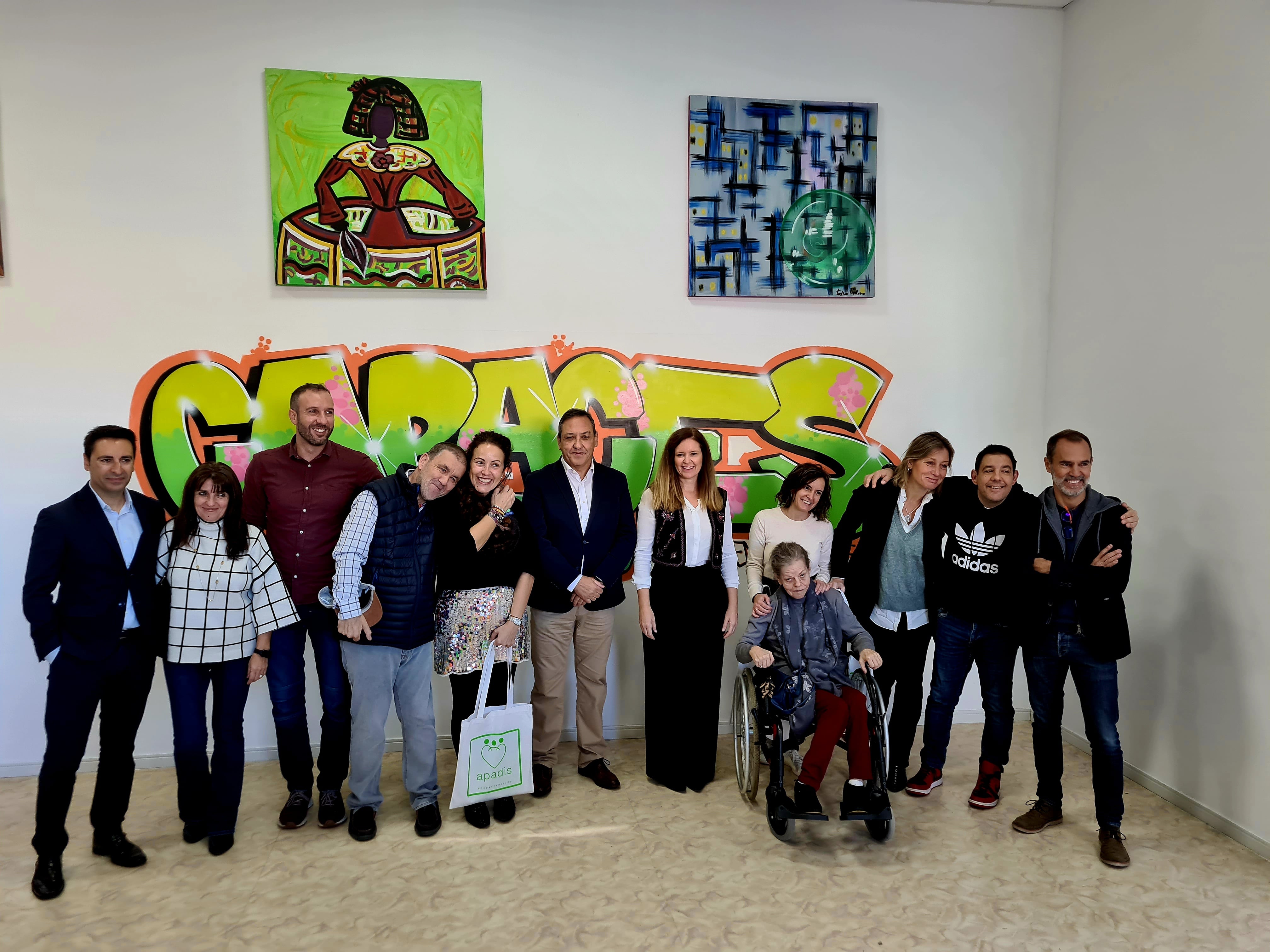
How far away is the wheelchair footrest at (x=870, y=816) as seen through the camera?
2.72 m

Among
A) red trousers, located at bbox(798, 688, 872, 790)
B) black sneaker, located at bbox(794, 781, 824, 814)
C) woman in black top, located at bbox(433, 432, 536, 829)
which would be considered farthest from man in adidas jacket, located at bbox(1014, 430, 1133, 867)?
woman in black top, located at bbox(433, 432, 536, 829)

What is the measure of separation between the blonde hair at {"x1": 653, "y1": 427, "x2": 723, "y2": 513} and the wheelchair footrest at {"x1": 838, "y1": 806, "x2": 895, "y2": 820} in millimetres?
1249

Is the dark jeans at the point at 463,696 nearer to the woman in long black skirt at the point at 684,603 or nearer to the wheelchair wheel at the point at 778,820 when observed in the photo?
the woman in long black skirt at the point at 684,603

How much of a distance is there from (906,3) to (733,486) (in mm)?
2489

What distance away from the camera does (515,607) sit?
2.99 m

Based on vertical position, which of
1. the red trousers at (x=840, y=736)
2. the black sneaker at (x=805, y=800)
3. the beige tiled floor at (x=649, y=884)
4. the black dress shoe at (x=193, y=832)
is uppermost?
the red trousers at (x=840, y=736)

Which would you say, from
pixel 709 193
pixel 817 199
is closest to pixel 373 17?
pixel 709 193

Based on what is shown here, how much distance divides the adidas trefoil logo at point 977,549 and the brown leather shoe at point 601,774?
1662mm

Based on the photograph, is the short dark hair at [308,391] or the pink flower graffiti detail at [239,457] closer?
the short dark hair at [308,391]

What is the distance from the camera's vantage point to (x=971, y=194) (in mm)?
3879

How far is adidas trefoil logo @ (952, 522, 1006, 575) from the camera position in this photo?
2.95m

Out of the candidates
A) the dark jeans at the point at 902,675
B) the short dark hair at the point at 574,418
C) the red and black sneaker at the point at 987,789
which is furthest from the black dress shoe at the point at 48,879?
the red and black sneaker at the point at 987,789

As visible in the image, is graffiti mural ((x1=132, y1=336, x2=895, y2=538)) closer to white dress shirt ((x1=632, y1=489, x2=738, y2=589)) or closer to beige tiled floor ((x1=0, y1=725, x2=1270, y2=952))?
white dress shirt ((x1=632, y1=489, x2=738, y2=589))

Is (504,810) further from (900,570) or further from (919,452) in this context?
(919,452)
